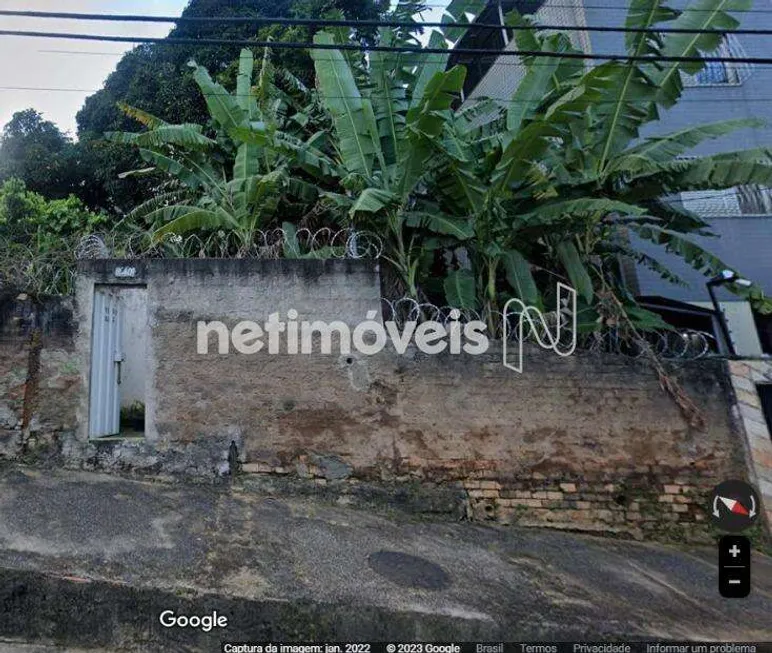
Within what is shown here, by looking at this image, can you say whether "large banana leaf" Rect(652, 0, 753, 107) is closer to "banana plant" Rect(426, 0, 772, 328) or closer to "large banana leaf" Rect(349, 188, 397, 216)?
"banana plant" Rect(426, 0, 772, 328)

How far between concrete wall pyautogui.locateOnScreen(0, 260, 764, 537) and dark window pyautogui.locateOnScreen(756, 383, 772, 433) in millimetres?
658

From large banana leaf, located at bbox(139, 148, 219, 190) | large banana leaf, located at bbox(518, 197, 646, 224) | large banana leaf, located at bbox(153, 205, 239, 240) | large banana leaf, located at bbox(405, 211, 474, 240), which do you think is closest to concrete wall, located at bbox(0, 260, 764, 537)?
large banana leaf, located at bbox(153, 205, 239, 240)

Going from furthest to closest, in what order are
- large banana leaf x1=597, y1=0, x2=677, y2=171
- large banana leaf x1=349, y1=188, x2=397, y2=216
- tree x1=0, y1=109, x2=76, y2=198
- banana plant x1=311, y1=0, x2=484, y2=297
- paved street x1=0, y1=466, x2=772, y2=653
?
tree x1=0, y1=109, x2=76, y2=198 < large banana leaf x1=597, y1=0, x2=677, y2=171 < banana plant x1=311, y1=0, x2=484, y2=297 < large banana leaf x1=349, y1=188, x2=397, y2=216 < paved street x1=0, y1=466, x2=772, y2=653

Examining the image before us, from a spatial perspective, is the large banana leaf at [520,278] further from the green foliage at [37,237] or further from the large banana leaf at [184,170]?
the green foliage at [37,237]

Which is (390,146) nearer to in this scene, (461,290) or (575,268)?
(461,290)

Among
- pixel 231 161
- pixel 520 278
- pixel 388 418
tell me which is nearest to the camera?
pixel 388 418

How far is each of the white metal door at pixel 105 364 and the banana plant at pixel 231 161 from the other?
0.87m

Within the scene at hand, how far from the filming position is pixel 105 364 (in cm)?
531

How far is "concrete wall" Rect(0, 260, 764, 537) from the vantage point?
5035 mm

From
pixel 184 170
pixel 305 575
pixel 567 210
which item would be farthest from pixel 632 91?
pixel 305 575

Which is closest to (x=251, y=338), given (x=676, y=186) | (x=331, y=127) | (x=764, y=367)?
(x=331, y=127)

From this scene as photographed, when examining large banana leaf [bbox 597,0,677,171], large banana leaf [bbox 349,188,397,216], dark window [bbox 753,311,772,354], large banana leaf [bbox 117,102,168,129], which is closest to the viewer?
large banana leaf [bbox 349,188,397,216]

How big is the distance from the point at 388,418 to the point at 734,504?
352cm

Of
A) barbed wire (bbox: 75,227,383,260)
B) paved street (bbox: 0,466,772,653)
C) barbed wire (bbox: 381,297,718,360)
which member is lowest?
paved street (bbox: 0,466,772,653)
